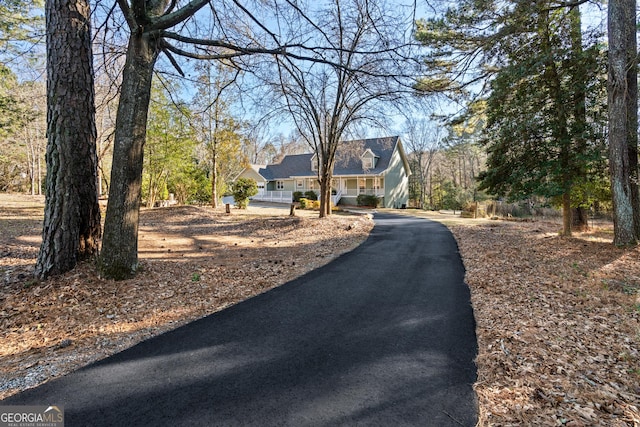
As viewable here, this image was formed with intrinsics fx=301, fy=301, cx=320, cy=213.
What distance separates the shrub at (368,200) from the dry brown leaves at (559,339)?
2071 cm

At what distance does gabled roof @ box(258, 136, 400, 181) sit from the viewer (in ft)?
77.5

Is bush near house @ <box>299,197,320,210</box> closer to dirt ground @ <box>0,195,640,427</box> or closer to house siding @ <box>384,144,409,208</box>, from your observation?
house siding @ <box>384,144,409,208</box>

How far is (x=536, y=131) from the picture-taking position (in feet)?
29.0

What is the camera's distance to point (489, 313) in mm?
4086

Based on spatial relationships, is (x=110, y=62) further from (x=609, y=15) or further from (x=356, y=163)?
(x=356, y=163)

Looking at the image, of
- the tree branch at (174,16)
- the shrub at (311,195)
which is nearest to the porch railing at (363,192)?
the shrub at (311,195)

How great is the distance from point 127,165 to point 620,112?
33.6 ft

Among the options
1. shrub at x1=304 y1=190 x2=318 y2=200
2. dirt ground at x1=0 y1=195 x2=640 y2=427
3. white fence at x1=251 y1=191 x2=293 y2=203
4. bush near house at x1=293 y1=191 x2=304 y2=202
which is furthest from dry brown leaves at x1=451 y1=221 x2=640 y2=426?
white fence at x1=251 y1=191 x2=293 y2=203

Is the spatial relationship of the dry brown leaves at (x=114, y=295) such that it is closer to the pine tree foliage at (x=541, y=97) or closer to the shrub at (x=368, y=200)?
the pine tree foliage at (x=541, y=97)

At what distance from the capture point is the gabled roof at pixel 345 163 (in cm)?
2361

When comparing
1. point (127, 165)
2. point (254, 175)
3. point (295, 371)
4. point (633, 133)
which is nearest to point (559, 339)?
point (295, 371)

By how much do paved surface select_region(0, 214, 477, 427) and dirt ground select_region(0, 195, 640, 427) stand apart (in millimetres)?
269

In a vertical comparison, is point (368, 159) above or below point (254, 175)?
above

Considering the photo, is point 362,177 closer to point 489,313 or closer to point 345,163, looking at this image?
point 345,163
